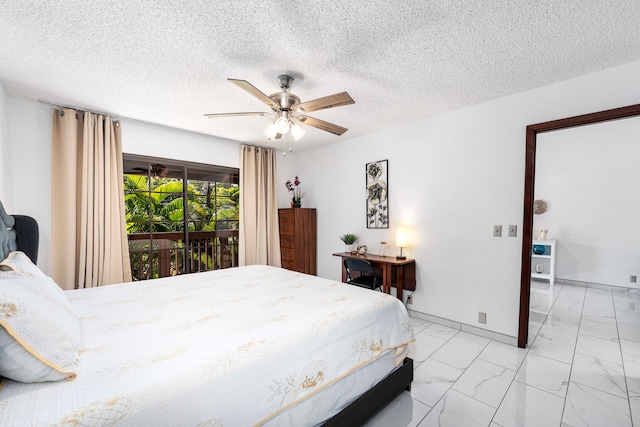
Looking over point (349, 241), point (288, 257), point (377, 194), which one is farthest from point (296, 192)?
point (377, 194)

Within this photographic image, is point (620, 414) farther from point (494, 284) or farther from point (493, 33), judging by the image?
point (493, 33)

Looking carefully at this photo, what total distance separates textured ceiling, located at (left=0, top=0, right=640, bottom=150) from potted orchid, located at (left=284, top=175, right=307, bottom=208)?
2138 mm

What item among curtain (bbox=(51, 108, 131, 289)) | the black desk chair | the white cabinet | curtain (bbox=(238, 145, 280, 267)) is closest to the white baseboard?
the black desk chair

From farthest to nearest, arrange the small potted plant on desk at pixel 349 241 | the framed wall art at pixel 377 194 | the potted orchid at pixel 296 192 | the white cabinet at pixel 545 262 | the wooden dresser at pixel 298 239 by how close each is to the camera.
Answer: the white cabinet at pixel 545 262
the potted orchid at pixel 296 192
the wooden dresser at pixel 298 239
the small potted plant on desk at pixel 349 241
the framed wall art at pixel 377 194

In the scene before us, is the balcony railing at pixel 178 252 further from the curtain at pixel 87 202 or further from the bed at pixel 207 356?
the bed at pixel 207 356

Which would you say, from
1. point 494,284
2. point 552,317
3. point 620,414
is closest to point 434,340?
point 494,284

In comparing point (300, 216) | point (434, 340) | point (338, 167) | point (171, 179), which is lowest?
point (434, 340)

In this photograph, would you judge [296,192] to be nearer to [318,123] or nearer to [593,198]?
[318,123]

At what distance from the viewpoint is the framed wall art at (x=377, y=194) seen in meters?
3.66

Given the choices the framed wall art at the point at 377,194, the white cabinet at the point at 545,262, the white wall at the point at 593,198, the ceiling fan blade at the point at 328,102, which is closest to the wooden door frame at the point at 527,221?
the framed wall art at the point at 377,194

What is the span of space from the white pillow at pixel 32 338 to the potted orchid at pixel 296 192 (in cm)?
351

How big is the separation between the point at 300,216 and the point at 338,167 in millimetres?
1012

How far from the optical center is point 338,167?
4289 mm

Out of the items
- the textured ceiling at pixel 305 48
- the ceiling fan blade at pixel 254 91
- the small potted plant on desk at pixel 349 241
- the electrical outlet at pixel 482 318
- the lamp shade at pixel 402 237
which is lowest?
the electrical outlet at pixel 482 318
